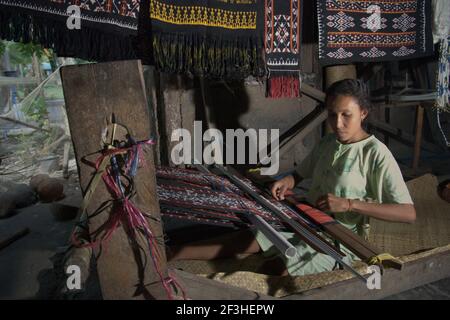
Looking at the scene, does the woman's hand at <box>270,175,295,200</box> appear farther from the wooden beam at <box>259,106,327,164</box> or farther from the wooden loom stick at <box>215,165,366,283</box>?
the wooden beam at <box>259,106,327,164</box>

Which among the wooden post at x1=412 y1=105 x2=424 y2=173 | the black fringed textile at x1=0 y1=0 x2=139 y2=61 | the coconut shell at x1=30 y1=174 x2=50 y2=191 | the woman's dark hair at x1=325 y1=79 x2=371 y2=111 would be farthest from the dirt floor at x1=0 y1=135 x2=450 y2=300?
the wooden post at x1=412 y1=105 x2=424 y2=173

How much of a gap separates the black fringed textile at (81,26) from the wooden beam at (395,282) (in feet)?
6.76

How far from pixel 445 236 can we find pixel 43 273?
3.02 metres

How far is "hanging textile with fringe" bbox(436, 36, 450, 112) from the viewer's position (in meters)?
3.52

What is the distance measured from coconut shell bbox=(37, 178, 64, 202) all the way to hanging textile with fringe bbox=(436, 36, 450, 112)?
455cm

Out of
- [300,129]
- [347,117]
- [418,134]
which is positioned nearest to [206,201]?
[347,117]

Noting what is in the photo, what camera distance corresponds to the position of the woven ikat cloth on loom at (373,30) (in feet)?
10.3

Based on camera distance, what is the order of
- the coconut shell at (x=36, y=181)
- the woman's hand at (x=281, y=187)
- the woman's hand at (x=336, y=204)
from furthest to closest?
the coconut shell at (x=36, y=181)
the woman's hand at (x=281, y=187)
the woman's hand at (x=336, y=204)

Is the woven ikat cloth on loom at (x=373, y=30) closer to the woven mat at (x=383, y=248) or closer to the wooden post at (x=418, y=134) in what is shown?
the wooden post at (x=418, y=134)

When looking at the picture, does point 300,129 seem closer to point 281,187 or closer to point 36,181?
point 281,187

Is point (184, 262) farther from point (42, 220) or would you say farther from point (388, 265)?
point (42, 220)

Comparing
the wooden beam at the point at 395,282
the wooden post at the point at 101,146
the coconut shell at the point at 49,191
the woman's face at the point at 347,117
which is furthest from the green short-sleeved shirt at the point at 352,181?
the coconut shell at the point at 49,191

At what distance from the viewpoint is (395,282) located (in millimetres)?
1503

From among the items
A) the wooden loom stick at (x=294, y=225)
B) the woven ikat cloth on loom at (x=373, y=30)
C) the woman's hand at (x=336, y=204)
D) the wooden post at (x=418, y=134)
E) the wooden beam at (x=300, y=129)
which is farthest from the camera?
the wooden post at (x=418, y=134)
